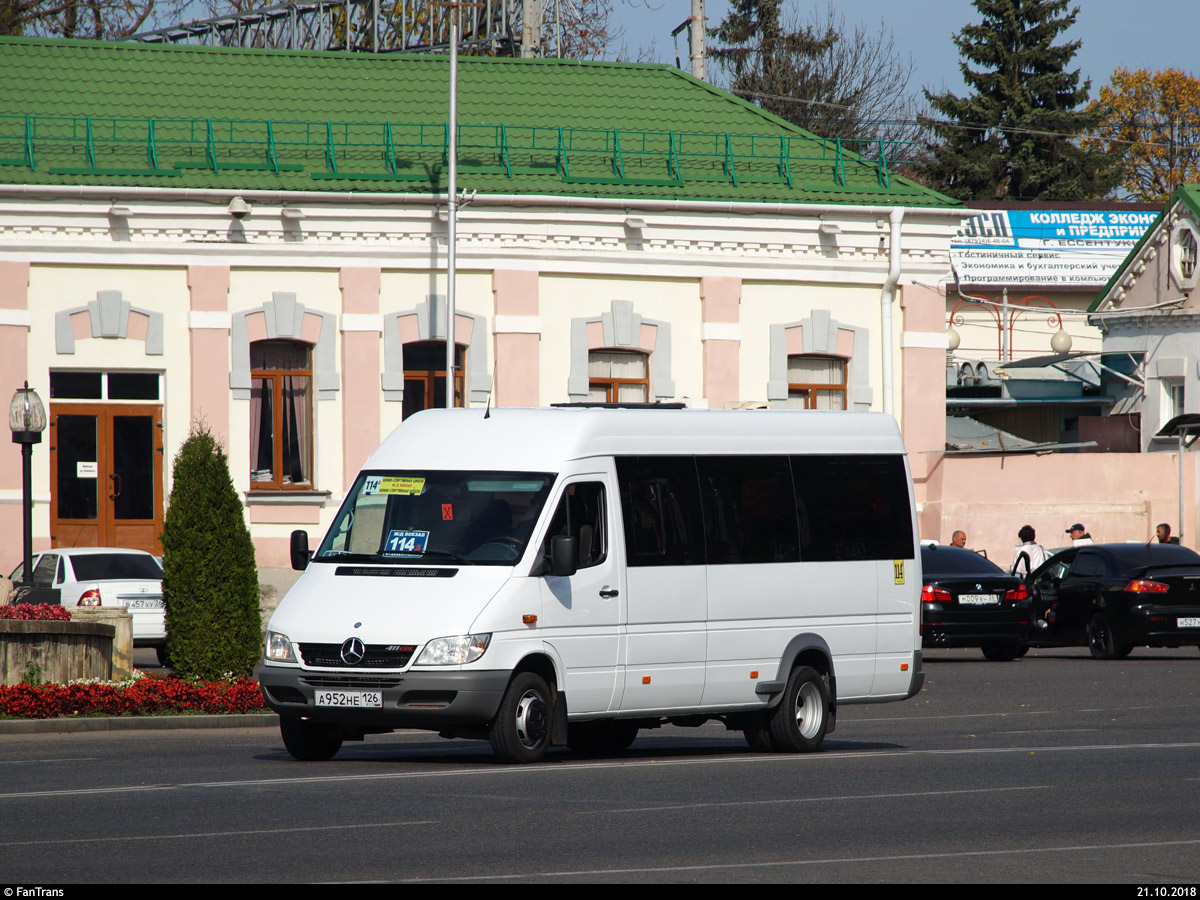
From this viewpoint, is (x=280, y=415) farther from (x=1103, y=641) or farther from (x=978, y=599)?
(x=1103, y=641)

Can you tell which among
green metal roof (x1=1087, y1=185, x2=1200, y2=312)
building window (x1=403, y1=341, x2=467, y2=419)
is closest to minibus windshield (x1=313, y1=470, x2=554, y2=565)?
building window (x1=403, y1=341, x2=467, y2=419)

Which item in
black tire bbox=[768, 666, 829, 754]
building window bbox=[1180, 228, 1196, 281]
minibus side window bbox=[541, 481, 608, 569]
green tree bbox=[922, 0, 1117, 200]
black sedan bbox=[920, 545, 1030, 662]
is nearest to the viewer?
minibus side window bbox=[541, 481, 608, 569]

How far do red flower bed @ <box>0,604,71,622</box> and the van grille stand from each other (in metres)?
6.52

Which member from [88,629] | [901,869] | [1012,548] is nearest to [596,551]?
[901,869]

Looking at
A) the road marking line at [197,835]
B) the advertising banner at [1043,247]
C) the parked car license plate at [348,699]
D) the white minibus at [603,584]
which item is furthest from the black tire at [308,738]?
the advertising banner at [1043,247]

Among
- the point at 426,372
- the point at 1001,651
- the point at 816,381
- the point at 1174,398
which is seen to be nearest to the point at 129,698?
the point at 426,372

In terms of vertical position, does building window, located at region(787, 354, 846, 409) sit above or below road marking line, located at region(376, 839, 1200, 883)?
above

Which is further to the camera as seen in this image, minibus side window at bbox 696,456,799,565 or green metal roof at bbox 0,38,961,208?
green metal roof at bbox 0,38,961,208

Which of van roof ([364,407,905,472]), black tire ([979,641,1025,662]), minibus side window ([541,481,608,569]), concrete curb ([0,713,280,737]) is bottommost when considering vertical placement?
black tire ([979,641,1025,662])

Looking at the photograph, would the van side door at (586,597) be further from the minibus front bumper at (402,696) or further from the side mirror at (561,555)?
the minibus front bumper at (402,696)

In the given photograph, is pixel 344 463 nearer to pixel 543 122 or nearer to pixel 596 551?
pixel 543 122

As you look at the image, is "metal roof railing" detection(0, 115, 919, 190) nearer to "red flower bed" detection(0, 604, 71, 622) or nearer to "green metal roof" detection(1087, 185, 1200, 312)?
"red flower bed" detection(0, 604, 71, 622)

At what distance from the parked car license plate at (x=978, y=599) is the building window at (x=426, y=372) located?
343 inches

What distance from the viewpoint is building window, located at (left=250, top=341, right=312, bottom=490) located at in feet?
95.7
